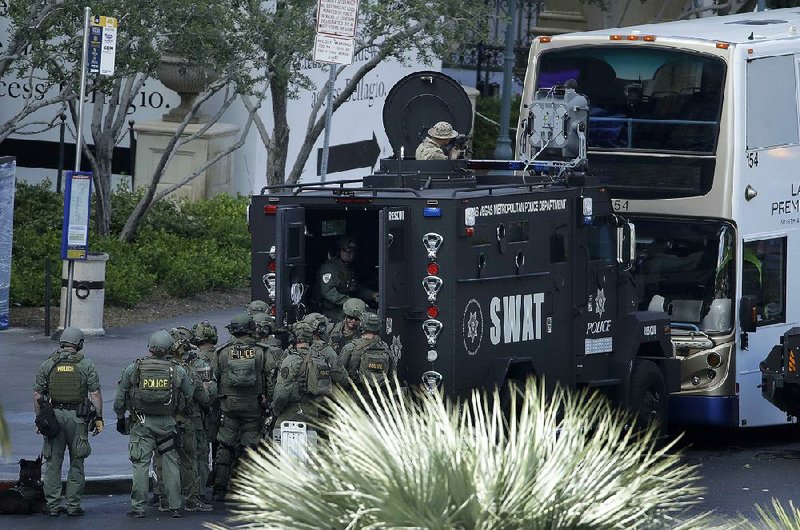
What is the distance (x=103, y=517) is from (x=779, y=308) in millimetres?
7138

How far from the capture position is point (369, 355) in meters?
11.6

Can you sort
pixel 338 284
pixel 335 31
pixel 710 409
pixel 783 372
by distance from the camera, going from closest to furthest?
pixel 338 284, pixel 783 372, pixel 710 409, pixel 335 31

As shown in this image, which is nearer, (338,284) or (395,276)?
(395,276)

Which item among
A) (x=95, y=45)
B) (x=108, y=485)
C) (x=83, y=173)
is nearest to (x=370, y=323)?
(x=108, y=485)

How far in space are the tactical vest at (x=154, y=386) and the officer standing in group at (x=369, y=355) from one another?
50.2 inches

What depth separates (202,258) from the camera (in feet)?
71.0

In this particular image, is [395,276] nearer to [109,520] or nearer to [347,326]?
[347,326]

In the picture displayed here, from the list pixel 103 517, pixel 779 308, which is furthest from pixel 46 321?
pixel 779 308

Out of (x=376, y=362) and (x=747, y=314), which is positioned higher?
(x=747, y=314)

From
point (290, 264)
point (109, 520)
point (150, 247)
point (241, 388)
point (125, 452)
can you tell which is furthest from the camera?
point (150, 247)

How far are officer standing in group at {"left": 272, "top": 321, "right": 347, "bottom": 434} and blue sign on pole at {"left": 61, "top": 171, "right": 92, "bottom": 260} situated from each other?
5.59 meters

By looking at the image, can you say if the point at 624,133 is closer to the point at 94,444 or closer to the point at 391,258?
the point at 391,258

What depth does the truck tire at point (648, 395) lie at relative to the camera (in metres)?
14.0

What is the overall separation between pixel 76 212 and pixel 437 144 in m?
4.51
